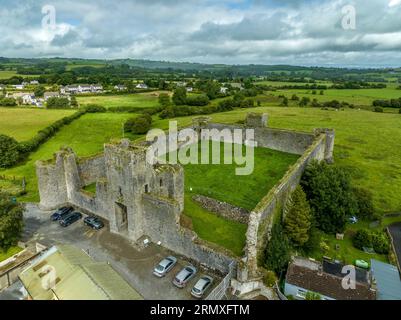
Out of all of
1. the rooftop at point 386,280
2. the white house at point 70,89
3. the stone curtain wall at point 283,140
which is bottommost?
the rooftop at point 386,280

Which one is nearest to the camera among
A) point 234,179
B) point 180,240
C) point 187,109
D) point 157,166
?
point 180,240

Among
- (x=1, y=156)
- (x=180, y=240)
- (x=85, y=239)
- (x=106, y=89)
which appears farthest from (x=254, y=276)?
(x=106, y=89)

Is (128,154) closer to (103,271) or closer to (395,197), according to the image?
(103,271)

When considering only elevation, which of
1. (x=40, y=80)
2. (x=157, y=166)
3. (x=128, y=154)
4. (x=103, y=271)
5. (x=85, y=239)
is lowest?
(x=85, y=239)

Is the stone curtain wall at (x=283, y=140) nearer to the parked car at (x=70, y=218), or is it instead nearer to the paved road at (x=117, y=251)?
the paved road at (x=117, y=251)

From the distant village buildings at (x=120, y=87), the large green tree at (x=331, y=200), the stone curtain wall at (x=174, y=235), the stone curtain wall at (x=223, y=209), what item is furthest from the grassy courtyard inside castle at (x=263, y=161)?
the distant village buildings at (x=120, y=87)

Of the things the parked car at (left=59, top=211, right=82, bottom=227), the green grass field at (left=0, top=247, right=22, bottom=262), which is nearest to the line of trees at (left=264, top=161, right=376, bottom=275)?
the parked car at (left=59, top=211, right=82, bottom=227)
